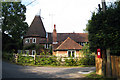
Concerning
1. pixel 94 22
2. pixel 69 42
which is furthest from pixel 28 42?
pixel 94 22

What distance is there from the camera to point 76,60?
59.9 feet

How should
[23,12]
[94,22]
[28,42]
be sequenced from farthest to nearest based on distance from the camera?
[23,12], [28,42], [94,22]

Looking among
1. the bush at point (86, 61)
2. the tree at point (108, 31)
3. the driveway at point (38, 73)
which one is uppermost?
the tree at point (108, 31)

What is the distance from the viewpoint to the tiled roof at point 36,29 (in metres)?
36.3

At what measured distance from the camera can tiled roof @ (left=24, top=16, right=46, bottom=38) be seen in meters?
36.3

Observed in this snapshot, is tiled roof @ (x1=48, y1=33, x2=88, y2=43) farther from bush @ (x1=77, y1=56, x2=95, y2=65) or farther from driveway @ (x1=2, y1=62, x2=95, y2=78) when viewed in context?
driveway @ (x1=2, y1=62, x2=95, y2=78)

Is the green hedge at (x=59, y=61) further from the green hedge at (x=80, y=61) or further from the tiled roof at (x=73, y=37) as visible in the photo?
the tiled roof at (x=73, y=37)

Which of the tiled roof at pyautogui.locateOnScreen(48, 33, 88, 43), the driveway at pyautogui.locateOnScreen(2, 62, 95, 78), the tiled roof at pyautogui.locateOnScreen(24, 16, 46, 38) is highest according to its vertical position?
the tiled roof at pyautogui.locateOnScreen(24, 16, 46, 38)

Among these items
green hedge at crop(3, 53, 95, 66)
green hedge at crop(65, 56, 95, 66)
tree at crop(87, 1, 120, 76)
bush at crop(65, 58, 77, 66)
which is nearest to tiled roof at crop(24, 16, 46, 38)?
green hedge at crop(3, 53, 95, 66)

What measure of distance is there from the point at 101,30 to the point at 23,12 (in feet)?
113

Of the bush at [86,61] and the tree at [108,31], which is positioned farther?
the bush at [86,61]

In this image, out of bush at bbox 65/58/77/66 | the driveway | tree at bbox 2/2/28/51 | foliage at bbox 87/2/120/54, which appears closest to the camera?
foliage at bbox 87/2/120/54

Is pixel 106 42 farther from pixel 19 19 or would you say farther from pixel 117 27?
pixel 19 19

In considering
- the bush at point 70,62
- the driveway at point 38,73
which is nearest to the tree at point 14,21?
the bush at point 70,62
